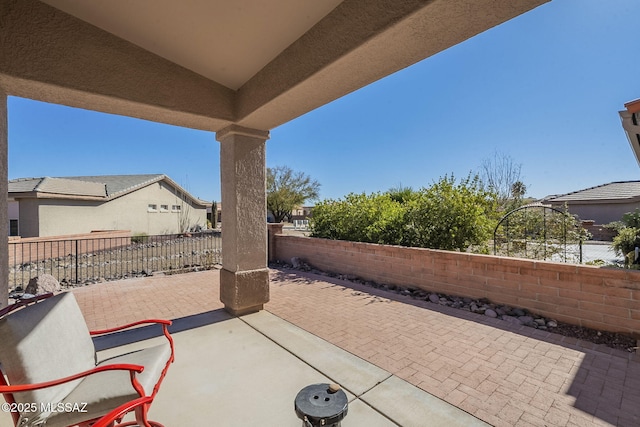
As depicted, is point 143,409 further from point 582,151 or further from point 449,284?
point 582,151

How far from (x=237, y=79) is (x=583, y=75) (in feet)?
30.3

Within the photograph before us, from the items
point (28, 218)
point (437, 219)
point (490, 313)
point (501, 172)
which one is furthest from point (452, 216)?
point (28, 218)

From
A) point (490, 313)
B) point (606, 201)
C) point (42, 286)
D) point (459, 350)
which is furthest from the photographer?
point (606, 201)

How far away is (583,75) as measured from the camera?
7461 millimetres

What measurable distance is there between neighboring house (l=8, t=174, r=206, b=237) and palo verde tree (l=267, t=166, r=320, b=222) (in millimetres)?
7767

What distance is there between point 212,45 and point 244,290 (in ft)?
10.9

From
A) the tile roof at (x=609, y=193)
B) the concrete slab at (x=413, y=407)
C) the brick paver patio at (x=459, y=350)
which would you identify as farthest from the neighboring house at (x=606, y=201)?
the concrete slab at (x=413, y=407)

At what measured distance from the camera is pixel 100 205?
18.6 m

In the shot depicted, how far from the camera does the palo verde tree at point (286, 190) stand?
28.2 meters

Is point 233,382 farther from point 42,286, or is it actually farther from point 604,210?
point 604,210

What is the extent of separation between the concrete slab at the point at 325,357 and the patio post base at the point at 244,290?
25 cm

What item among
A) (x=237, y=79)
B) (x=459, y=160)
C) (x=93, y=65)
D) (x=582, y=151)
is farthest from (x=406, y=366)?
(x=582, y=151)

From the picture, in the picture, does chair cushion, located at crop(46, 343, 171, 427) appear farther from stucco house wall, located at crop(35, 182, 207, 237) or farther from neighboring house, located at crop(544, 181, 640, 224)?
→ neighboring house, located at crop(544, 181, 640, 224)

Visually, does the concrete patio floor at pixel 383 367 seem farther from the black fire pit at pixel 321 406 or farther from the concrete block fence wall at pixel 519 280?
the black fire pit at pixel 321 406
